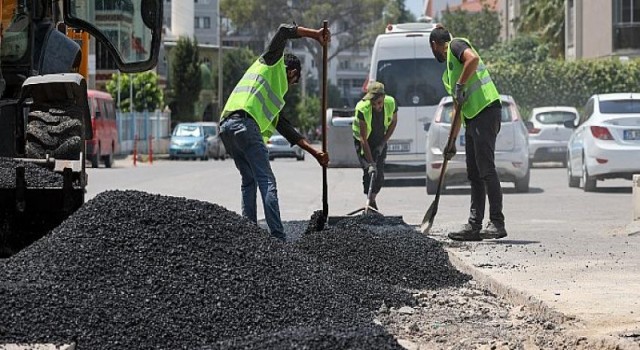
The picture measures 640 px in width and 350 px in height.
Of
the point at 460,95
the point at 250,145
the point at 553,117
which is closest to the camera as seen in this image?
the point at 250,145

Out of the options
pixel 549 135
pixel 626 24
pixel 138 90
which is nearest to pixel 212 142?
pixel 138 90

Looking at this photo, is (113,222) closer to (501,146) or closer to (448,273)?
(448,273)

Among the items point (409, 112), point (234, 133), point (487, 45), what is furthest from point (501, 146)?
point (487, 45)

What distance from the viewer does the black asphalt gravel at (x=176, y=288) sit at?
686 centimetres

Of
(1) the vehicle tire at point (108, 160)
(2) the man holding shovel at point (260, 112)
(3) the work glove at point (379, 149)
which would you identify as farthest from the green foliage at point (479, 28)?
(2) the man holding shovel at point (260, 112)

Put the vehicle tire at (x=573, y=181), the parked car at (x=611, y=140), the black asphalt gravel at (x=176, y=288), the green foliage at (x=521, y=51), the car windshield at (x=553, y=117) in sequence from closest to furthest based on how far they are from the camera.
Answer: the black asphalt gravel at (x=176, y=288), the parked car at (x=611, y=140), the vehicle tire at (x=573, y=181), the car windshield at (x=553, y=117), the green foliage at (x=521, y=51)

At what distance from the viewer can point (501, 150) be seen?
2303cm

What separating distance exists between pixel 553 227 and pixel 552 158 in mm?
21650

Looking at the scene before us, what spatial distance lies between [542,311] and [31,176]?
304 centimetres

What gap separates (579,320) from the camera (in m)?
7.64

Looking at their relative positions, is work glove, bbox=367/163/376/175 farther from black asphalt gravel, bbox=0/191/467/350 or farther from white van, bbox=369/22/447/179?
white van, bbox=369/22/447/179

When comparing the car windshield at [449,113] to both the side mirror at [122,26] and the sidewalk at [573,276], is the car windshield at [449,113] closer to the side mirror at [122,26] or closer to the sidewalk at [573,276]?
the sidewalk at [573,276]

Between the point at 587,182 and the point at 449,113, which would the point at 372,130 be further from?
the point at 587,182

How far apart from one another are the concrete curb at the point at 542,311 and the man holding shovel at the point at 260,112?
1717 mm
